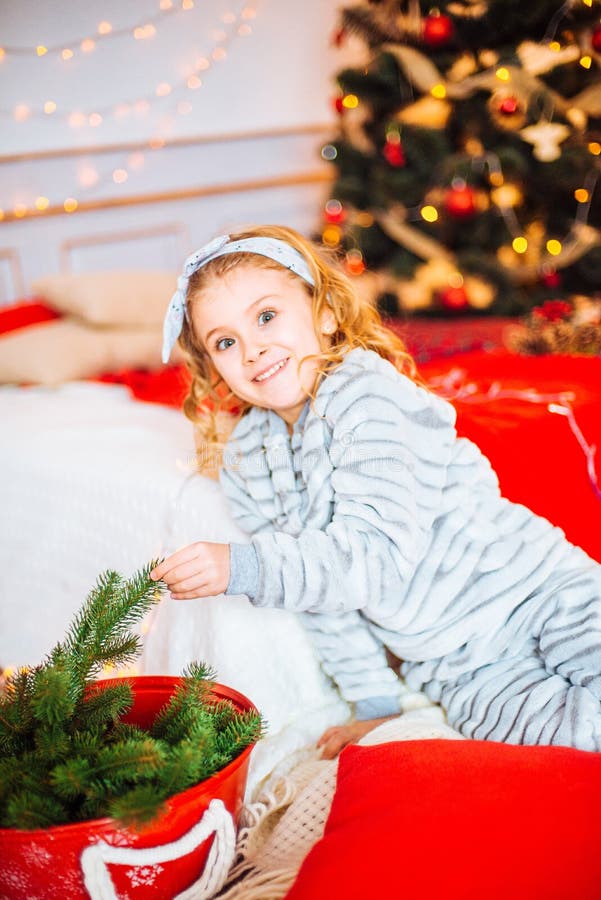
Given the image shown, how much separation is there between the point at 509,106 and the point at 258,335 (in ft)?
6.52

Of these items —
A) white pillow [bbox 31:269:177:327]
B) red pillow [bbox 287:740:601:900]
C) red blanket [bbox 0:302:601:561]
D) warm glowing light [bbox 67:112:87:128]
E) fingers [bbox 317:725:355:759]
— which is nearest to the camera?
red pillow [bbox 287:740:601:900]

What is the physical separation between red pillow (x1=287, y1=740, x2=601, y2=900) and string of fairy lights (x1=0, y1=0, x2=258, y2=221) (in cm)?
225

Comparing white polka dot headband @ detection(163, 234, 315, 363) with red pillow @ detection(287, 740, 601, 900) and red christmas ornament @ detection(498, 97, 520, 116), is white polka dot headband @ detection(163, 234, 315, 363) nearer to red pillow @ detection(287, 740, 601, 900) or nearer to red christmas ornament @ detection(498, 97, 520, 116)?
red pillow @ detection(287, 740, 601, 900)

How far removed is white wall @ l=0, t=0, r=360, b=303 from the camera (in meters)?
2.53

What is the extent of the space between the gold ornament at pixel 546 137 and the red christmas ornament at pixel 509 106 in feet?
0.30

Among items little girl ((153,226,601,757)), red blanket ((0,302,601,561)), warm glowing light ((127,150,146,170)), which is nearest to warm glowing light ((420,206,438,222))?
warm glowing light ((127,150,146,170))

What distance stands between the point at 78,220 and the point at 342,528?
2101 mm

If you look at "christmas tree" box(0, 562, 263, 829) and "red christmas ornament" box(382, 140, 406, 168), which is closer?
"christmas tree" box(0, 562, 263, 829)

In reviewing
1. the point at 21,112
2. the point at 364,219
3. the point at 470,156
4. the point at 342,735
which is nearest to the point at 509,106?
the point at 470,156

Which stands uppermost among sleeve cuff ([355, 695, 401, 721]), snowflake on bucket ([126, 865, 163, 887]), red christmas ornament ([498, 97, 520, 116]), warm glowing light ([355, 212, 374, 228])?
red christmas ornament ([498, 97, 520, 116])

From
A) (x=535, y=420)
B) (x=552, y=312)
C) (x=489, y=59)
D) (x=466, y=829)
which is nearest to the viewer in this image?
(x=466, y=829)

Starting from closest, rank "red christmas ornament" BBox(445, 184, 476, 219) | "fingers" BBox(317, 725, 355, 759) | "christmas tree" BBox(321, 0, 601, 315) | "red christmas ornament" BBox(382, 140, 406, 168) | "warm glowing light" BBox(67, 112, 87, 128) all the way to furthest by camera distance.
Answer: "fingers" BBox(317, 725, 355, 759) < "warm glowing light" BBox(67, 112, 87, 128) < "christmas tree" BBox(321, 0, 601, 315) < "red christmas ornament" BBox(445, 184, 476, 219) < "red christmas ornament" BBox(382, 140, 406, 168)

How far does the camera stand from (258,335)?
1.08m

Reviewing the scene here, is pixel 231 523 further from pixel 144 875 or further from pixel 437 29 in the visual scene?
pixel 437 29
